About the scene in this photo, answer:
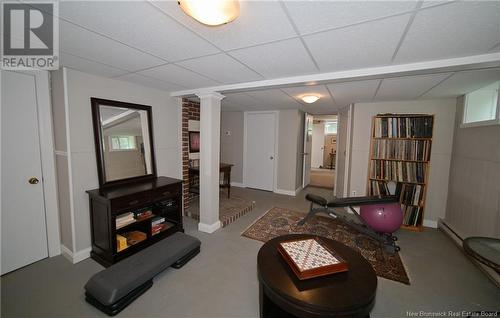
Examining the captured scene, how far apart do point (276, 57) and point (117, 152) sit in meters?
2.29

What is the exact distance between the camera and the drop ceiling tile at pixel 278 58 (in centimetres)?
158

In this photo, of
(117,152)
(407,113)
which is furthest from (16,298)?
(407,113)

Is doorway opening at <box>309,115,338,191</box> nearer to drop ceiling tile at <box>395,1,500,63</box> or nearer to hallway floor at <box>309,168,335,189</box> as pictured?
hallway floor at <box>309,168,335,189</box>

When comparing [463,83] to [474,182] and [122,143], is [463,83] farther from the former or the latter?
[122,143]

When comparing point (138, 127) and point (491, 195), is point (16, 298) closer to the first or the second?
point (138, 127)

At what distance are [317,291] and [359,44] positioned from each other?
178cm

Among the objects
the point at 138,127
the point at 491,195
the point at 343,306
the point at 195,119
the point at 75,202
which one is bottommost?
the point at 343,306

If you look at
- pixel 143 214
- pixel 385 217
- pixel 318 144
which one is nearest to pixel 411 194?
pixel 385 217

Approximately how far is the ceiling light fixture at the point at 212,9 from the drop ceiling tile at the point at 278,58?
23.5 inches

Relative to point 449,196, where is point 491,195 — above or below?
above

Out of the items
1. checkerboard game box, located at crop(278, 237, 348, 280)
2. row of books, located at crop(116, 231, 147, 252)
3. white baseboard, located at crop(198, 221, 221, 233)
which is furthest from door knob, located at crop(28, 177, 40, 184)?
checkerboard game box, located at crop(278, 237, 348, 280)

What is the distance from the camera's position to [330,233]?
3.08m

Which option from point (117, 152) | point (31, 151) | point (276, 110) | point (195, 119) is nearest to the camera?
point (31, 151)

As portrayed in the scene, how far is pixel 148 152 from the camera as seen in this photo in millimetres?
2975
